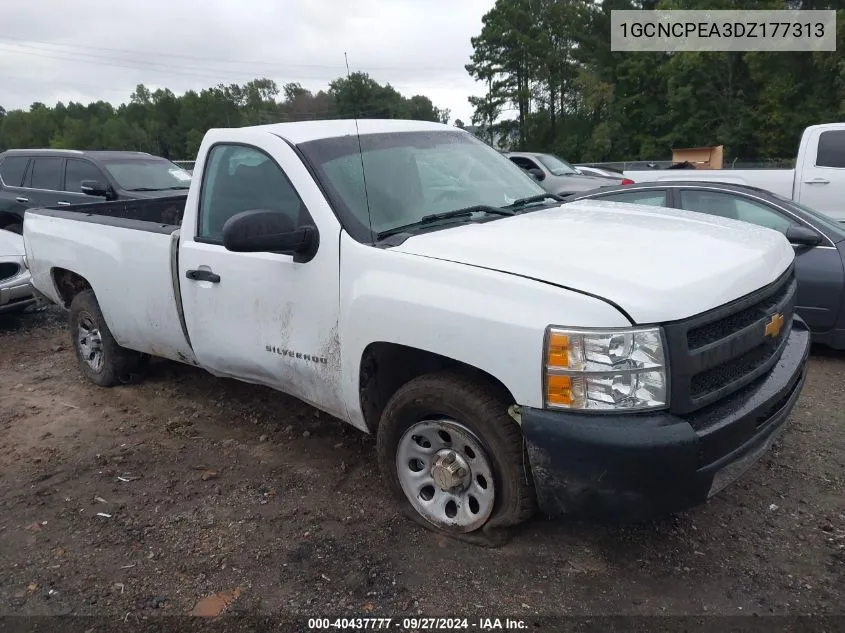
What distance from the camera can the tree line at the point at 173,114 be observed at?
4.40 metres

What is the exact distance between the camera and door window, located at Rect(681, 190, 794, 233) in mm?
5637

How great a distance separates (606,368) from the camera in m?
2.50

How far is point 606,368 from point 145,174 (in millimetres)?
9578

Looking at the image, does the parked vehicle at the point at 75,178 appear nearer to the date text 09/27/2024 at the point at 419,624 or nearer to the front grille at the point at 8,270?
the front grille at the point at 8,270

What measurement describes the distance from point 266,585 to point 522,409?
1.33m

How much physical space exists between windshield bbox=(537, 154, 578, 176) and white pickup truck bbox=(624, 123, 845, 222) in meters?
5.68

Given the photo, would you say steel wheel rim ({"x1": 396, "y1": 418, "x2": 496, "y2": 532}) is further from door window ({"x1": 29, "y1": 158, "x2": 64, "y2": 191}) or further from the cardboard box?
the cardboard box

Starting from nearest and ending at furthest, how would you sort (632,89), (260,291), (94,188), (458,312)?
(458,312), (260,291), (94,188), (632,89)

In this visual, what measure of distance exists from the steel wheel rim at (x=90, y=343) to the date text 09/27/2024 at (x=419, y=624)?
3363 mm

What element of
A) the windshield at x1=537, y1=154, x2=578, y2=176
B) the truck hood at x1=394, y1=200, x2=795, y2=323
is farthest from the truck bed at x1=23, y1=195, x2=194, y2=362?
the windshield at x1=537, y1=154, x2=578, y2=176

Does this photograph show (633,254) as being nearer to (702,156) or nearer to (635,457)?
(635,457)

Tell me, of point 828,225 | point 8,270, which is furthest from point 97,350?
point 828,225

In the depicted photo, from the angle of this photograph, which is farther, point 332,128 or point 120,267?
point 120,267

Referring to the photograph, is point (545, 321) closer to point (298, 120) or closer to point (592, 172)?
point (298, 120)
